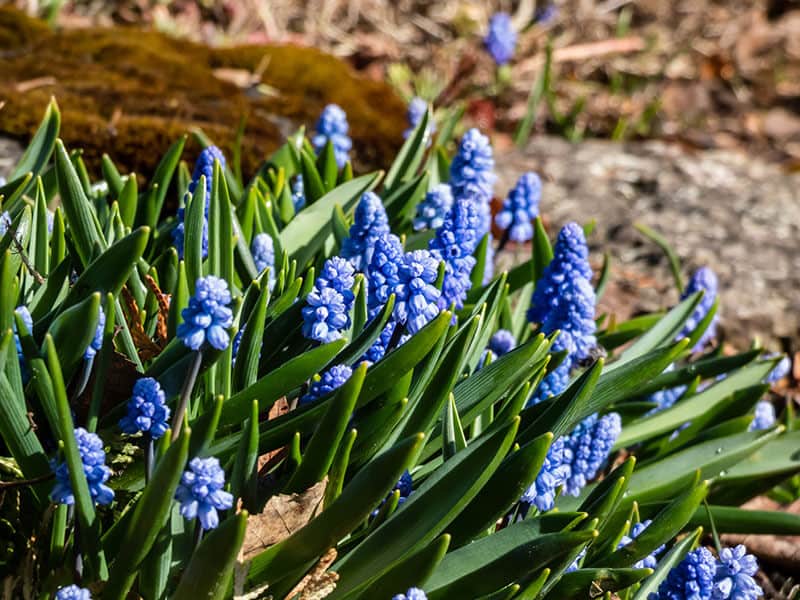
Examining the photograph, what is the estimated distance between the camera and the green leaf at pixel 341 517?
72.2 inches

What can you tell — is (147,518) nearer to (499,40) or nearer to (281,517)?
(281,517)

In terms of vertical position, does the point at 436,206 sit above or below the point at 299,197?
above

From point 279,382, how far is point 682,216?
3.46m

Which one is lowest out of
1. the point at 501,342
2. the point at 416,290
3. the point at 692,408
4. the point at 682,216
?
the point at 682,216

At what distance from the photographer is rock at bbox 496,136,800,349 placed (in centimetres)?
447

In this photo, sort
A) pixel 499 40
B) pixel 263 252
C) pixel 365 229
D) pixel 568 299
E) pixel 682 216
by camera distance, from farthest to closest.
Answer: pixel 499 40, pixel 682 216, pixel 263 252, pixel 568 299, pixel 365 229

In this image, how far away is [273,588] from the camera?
2068 mm

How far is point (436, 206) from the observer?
121 inches

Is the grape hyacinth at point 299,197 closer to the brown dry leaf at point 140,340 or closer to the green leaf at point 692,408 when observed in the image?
the brown dry leaf at point 140,340

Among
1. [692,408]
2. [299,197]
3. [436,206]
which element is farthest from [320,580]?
[299,197]

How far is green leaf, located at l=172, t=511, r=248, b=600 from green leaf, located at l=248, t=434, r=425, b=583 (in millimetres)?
108

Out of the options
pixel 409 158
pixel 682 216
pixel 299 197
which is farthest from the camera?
pixel 682 216

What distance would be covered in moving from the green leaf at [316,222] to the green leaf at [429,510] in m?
1.17

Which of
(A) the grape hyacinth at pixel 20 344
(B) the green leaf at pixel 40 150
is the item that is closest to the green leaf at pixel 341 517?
(A) the grape hyacinth at pixel 20 344
